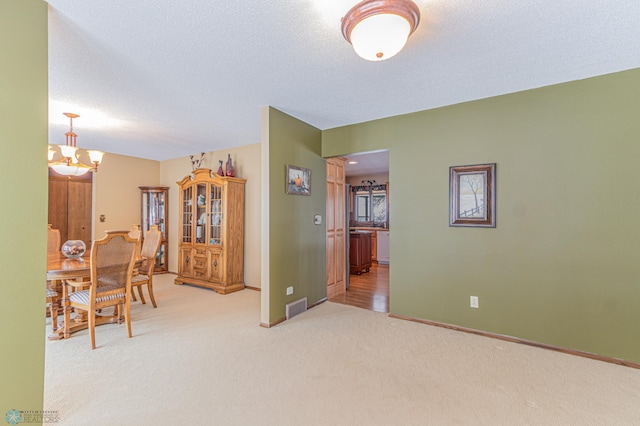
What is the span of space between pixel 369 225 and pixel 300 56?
20.9ft

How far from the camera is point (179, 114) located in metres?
3.55

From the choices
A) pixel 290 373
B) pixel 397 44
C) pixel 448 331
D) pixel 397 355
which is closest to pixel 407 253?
pixel 448 331

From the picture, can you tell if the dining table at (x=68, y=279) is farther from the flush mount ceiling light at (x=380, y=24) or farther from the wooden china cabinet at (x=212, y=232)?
the flush mount ceiling light at (x=380, y=24)

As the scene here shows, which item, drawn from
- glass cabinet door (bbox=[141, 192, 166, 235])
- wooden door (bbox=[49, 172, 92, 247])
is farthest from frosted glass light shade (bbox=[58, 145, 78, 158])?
glass cabinet door (bbox=[141, 192, 166, 235])

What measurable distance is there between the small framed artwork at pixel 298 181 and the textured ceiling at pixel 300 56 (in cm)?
71

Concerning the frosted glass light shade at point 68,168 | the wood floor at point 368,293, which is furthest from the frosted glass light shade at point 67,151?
the wood floor at point 368,293

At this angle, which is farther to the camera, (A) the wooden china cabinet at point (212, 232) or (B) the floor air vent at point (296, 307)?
(A) the wooden china cabinet at point (212, 232)

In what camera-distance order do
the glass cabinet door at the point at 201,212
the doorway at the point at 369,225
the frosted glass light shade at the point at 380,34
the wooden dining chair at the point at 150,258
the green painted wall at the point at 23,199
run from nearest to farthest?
the green painted wall at the point at 23,199 < the frosted glass light shade at the point at 380,34 < the wooden dining chair at the point at 150,258 < the doorway at the point at 369,225 < the glass cabinet door at the point at 201,212

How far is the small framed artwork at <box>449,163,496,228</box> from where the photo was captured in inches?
118

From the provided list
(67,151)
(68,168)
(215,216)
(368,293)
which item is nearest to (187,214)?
(215,216)

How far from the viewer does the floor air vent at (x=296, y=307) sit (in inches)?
136

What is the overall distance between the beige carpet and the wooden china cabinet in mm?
1592

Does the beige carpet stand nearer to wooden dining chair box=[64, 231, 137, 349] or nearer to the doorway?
wooden dining chair box=[64, 231, 137, 349]

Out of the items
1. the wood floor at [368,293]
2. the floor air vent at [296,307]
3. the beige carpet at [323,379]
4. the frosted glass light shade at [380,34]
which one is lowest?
the wood floor at [368,293]
